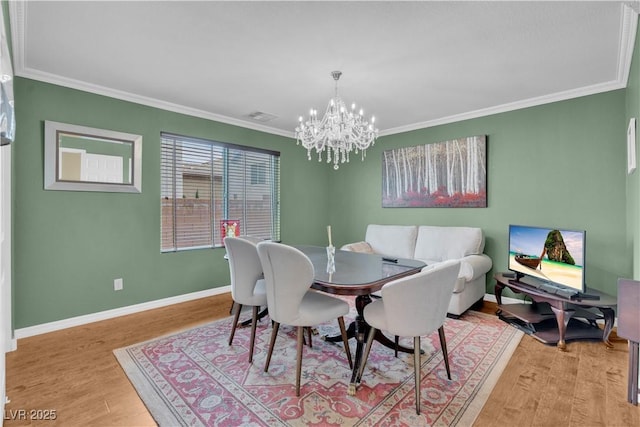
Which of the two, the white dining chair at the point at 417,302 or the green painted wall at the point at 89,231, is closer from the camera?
the white dining chair at the point at 417,302

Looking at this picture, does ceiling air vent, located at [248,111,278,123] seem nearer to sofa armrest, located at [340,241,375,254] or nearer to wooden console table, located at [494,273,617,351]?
sofa armrest, located at [340,241,375,254]

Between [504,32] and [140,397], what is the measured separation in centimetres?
346

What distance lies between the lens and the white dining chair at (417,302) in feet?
5.86

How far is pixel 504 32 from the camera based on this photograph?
2.20m

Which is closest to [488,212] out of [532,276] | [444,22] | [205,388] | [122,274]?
[532,276]

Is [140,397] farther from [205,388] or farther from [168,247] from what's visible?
[168,247]

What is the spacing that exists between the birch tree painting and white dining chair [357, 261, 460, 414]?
2.52 meters

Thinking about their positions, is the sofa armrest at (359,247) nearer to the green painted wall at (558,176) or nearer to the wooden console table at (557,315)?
the green painted wall at (558,176)

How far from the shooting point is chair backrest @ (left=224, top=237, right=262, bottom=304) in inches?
94.3

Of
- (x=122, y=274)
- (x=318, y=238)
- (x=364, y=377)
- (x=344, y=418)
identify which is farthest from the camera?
(x=318, y=238)

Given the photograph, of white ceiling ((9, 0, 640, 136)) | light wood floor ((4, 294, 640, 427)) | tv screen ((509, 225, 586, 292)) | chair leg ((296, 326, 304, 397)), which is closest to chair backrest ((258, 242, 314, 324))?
chair leg ((296, 326, 304, 397))

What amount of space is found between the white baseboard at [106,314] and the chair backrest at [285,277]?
227 cm

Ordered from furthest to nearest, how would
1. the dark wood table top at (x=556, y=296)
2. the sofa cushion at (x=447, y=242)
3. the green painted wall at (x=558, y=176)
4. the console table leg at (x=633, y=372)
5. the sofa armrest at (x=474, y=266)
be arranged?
the sofa cushion at (x=447, y=242) → the sofa armrest at (x=474, y=266) → the green painted wall at (x=558, y=176) → the dark wood table top at (x=556, y=296) → the console table leg at (x=633, y=372)

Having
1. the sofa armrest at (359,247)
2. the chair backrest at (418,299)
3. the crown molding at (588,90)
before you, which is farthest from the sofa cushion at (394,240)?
the chair backrest at (418,299)
